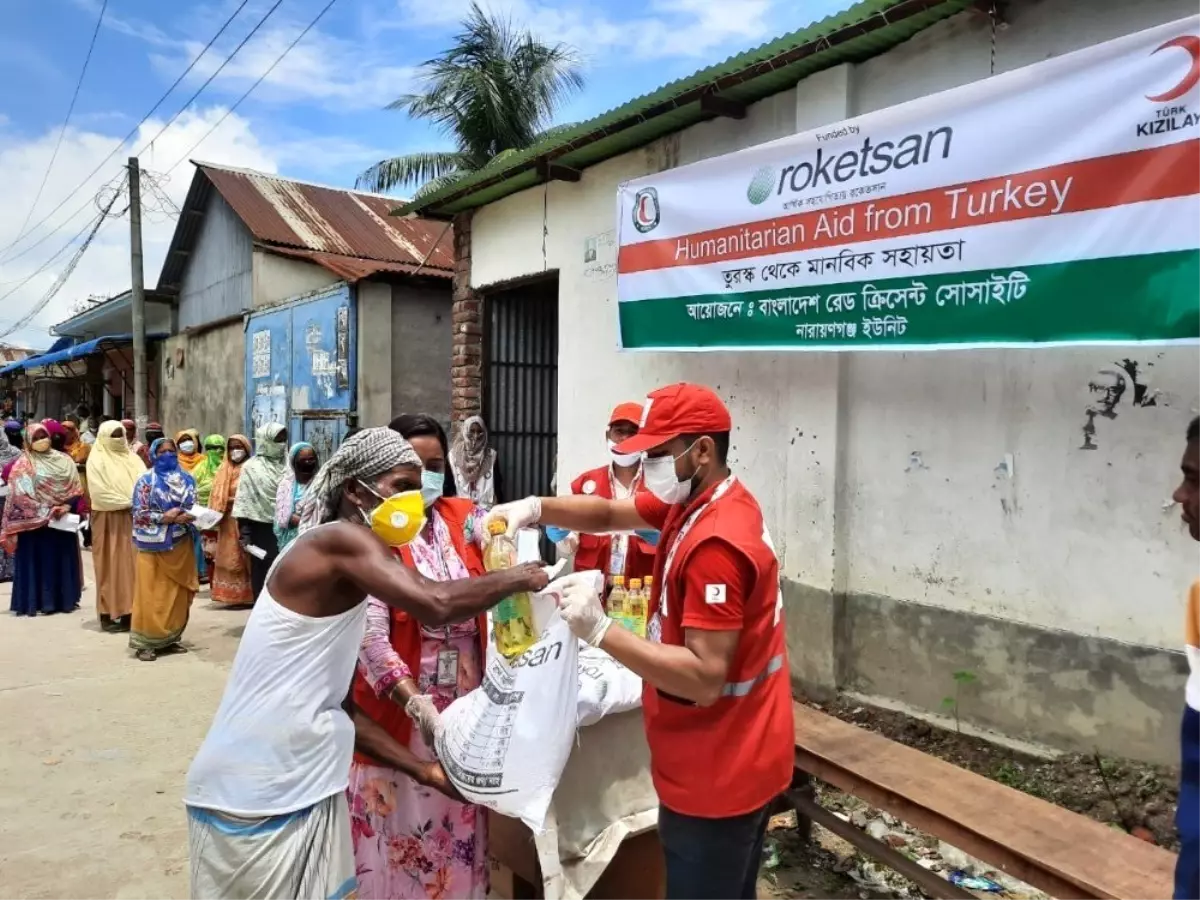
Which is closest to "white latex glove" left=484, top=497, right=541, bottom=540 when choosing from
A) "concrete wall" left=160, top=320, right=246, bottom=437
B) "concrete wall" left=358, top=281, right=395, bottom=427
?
"concrete wall" left=358, top=281, right=395, bottom=427

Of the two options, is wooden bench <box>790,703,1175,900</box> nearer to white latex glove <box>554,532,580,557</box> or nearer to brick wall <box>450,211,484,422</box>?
white latex glove <box>554,532,580,557</box>

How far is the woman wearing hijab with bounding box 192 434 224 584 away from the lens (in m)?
8.15

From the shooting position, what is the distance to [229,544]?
7.99 m

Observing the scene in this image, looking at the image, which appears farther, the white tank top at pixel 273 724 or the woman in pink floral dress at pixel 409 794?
the woman in pink floral dress at pixel 409 794

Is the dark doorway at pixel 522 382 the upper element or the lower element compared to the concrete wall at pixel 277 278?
lower

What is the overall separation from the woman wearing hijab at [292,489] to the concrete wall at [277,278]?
19.2 ft

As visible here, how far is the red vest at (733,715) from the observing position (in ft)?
5.85

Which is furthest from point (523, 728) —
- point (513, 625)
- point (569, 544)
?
point (569, 544)

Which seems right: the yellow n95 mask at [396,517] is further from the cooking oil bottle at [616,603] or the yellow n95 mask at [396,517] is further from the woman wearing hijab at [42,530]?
the woman wearing hijab at [42,530]

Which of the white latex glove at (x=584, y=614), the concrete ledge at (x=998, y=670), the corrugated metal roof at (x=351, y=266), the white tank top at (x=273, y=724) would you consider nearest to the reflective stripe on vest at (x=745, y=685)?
the white latex glove at (x=584, y=614)

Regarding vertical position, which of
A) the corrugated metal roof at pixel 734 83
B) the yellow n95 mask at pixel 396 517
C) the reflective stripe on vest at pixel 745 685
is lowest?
the reflective stripe on vest at pixel 745 685

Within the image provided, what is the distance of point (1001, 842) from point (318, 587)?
201 centimetres

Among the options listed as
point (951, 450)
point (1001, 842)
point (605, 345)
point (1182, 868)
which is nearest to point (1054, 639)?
point (951, 450)

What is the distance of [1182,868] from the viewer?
1368 mm
